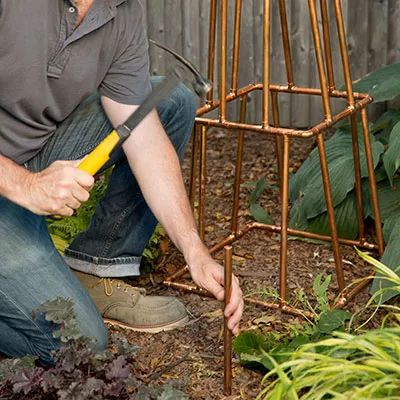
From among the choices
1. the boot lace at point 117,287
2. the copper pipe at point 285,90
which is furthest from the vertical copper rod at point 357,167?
the boot lace at point 117,287

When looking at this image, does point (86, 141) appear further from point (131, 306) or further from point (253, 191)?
point (253, 191)

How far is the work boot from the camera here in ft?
12.9

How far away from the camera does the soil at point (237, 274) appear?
357 cm

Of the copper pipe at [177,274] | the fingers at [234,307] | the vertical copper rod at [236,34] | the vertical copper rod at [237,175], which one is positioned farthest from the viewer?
the vertical copper rod at [237,175]

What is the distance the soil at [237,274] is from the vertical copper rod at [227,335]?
61 millimetres

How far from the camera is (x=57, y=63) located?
137 inches

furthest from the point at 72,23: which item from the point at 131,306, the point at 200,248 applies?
the point at 131,306

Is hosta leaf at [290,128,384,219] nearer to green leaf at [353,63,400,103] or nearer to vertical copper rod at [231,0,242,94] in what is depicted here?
green leaf at [353,63,400,103]

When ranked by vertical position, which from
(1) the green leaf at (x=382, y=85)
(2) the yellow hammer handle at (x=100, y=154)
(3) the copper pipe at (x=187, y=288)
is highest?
(2) the yellow hammer handle at (x=100, y=154)

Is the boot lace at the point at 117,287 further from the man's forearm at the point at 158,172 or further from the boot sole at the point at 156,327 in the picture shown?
the man's forearm at the point at 158,172

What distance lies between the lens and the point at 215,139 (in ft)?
20.5

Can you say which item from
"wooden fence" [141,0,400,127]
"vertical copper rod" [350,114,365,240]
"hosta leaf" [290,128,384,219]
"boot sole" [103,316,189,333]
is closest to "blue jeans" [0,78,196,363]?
"boot sole" [103,316,189,333]

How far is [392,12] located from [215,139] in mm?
1241

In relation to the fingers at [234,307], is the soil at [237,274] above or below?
below
